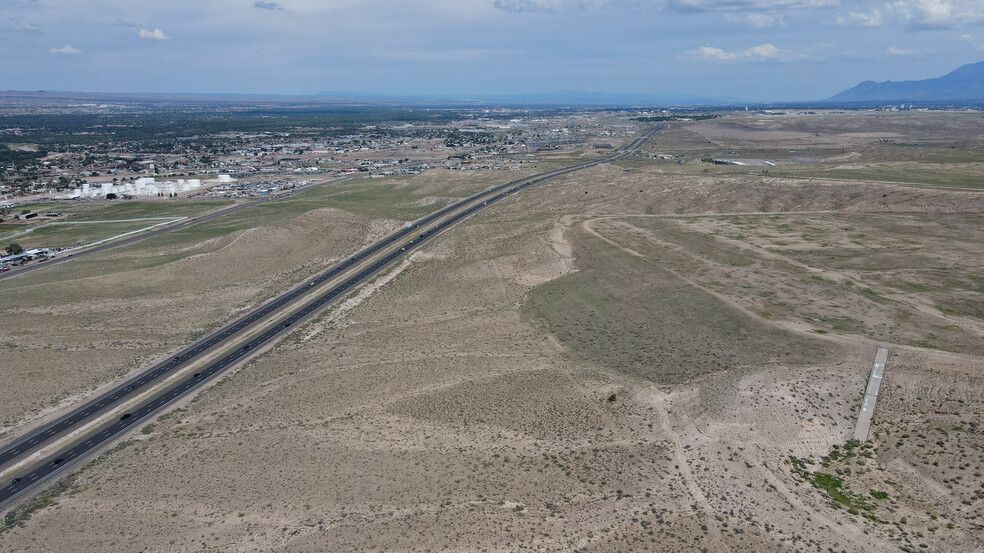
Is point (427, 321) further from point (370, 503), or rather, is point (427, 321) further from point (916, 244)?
point (916, 244)

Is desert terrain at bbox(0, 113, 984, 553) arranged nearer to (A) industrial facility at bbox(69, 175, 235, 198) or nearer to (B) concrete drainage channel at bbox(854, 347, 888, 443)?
(B) concrete drainage channel at bbox(854, 347, 888, 443)

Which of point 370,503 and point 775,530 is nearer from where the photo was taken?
point 775,530

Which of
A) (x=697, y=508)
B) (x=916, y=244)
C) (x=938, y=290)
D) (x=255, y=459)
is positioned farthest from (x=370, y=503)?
(x=916, y=244)

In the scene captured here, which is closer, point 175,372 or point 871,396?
point 871,396

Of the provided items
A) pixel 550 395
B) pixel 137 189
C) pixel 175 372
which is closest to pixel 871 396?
pixel 550 395

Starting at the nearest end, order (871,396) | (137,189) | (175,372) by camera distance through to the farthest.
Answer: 1. (871,396)
2. (175,372)
3. (137,189)

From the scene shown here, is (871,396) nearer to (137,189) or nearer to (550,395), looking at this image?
(550,395)

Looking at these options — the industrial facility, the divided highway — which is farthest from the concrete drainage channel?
the industrial facility
